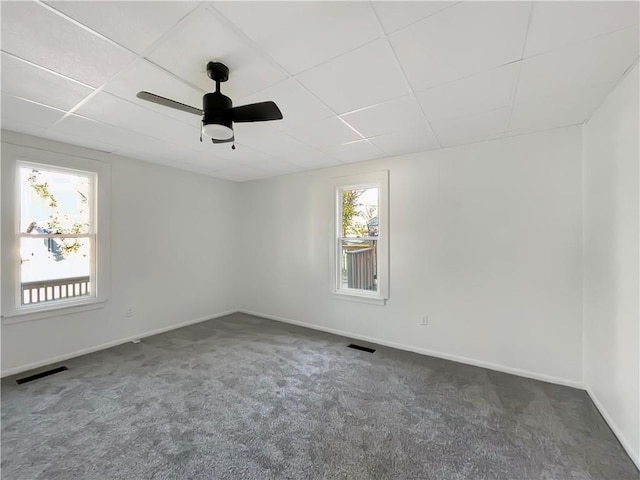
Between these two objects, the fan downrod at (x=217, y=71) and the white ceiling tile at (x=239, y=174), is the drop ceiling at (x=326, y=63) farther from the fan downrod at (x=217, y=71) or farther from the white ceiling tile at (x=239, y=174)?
the white ceiling tile at (x=239, y=174)

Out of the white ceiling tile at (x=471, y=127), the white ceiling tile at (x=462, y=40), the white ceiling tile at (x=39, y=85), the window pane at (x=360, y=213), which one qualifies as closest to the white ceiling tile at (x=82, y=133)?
the white ceiling tile at (x=39, y=85)

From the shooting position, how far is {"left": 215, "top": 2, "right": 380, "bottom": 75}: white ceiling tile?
1.32 meters

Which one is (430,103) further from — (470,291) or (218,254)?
(218,254)

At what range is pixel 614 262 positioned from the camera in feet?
6.97

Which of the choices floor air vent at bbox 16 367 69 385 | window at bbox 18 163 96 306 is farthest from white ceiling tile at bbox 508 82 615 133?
floor air vent at bbox 16 367 69 385

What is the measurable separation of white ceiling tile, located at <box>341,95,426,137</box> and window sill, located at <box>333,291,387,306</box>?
7.06 ft

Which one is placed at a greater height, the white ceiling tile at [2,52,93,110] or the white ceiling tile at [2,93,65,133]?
the white ceiling tile at [2,93,65,133]

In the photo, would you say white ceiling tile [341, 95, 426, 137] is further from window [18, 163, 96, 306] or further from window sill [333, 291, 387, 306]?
window [18, 163, 96, 306]

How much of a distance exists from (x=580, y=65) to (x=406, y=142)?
5.15 ft

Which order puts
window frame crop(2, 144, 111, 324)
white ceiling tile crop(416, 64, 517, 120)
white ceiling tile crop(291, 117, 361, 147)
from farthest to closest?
window frame crop(2, 144, 111, 324) < white ceiling tile crop(291, 117, 361, 147) < white ceiling tile crop(416, 64, 517, 120)

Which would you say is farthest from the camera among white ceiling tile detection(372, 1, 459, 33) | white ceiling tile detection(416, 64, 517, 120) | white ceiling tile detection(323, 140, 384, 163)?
white ceiling tile detection(323, 140, 384, 163)

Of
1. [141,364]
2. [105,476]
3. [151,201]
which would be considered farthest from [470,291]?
[151,201]

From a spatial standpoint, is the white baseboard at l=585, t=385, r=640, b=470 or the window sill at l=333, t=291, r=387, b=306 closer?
the white baseboard at l=585, t=385, r=640, b=470

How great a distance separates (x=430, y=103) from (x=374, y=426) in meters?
2.59
